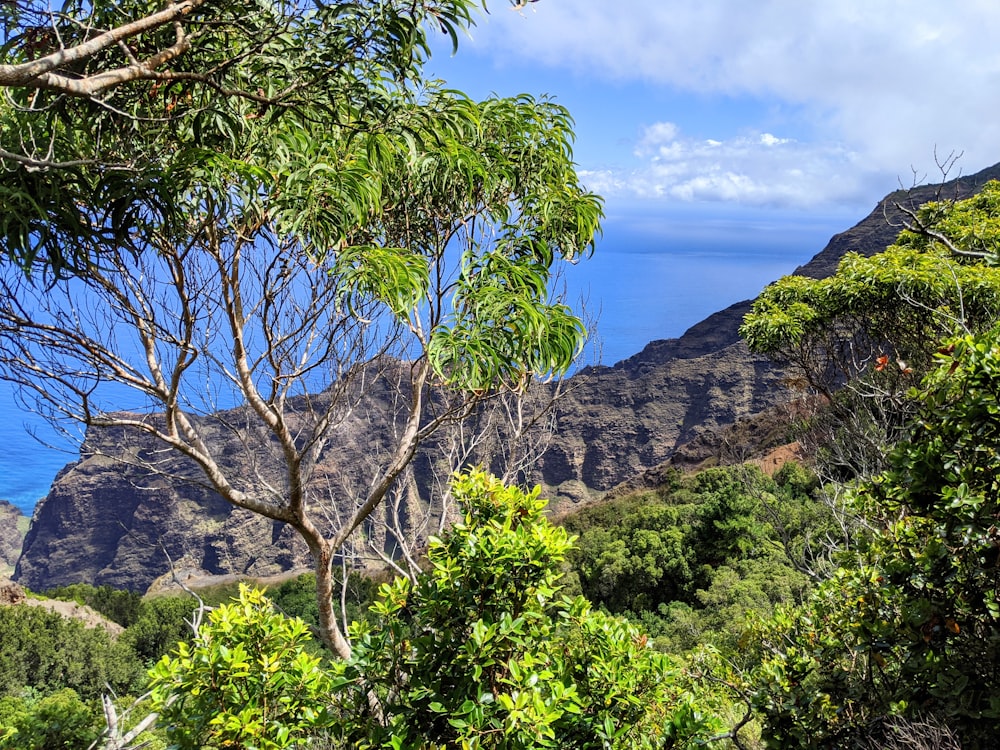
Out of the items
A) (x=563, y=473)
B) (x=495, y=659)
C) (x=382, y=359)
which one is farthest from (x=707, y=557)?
(x=563, y=473)

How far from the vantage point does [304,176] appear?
9.90ft

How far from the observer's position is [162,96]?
3.22 meters

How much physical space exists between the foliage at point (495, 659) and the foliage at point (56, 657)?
729 inches

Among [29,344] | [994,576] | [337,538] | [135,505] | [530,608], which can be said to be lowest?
[994,576]

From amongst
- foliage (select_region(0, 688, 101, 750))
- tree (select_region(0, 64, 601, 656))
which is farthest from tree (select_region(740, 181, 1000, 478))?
foliage (select_region(0, 688, 101, 750))

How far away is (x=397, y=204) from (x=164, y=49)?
1.52 metres

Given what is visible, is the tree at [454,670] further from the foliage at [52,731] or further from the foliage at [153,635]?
the foliage at [153,635]

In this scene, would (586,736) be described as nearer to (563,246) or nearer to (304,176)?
(304,176)

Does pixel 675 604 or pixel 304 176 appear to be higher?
pixel 304 176

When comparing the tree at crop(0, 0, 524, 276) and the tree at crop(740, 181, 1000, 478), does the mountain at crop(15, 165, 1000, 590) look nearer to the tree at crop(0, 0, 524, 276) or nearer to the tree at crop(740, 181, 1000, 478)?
the tree at crop(740, 181, 1000, 478)

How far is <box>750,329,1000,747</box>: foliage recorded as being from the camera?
2.15 meters

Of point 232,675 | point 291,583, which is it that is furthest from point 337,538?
point 291,583

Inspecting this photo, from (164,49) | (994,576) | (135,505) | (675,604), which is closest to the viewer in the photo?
(994,576)

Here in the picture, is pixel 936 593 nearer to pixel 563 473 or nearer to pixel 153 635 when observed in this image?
pixel 153 635
